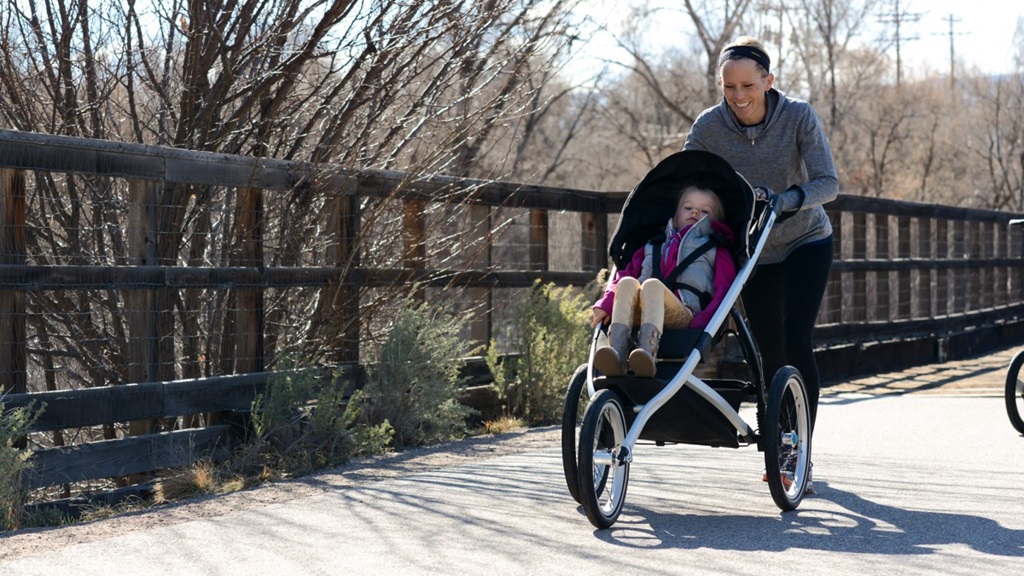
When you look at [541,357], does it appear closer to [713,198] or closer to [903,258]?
[713,198]

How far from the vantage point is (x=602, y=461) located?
189 inches

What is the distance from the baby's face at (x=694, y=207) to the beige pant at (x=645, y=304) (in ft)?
1.55

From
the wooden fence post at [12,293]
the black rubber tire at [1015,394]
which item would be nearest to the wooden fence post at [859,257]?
the black rubber tire at [1015,394]

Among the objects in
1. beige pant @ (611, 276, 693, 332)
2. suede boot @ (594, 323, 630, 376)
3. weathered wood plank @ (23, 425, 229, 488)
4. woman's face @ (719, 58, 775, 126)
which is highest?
woman's face @ (719, 58, 775, 126)

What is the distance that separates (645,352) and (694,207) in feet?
2.95

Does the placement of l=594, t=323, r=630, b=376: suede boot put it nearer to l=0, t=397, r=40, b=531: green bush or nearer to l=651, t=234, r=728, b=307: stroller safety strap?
l=651, t=234, r=728, b=307: stroller safety strap

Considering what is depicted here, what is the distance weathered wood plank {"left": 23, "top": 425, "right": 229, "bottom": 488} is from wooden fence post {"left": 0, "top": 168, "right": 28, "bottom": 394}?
346mm

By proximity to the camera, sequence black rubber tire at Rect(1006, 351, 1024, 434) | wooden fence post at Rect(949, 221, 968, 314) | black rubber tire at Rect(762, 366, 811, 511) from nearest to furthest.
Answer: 1. black rubber tire at Rect(762, 366, 811, 511)
2. black rubber tire at Rect(1006, 351, 1024, 434)
3. wooden fence post at Rect(949, 221, 968, 314)

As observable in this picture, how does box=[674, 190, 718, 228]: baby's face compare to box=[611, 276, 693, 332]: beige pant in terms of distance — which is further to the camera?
box=[674, 190, 718, 228]: baby's face

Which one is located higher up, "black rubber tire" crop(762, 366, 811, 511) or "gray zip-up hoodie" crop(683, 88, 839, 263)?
"gray zip-up hoodie" crop(683, 88, 839, 263)

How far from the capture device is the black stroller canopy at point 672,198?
215 inches

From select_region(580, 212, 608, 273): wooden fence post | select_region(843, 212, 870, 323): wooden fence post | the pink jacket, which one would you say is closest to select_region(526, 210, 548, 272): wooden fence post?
select_region(580, 212, 608, 273): wooden fence post

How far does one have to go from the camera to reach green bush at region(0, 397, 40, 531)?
16.9ft

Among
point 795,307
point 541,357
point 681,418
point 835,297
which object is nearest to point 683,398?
point 681,418
